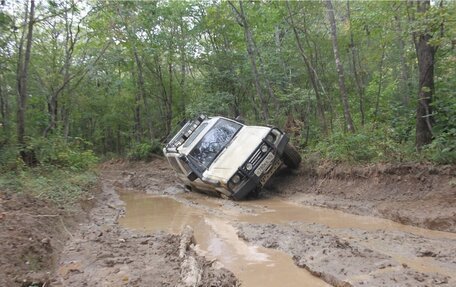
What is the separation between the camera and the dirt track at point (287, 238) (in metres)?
4.54

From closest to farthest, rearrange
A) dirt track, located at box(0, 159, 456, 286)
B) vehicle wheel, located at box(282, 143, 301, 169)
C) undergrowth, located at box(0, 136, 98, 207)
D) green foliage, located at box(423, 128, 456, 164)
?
dirt track, located at box(0, 159, 456, 286)
green foliage, located at box(423, 128, 456, 164)
undergrowth, located at box(0, 136, 98, 207)
vehicle wheel, located at box(282, 143, 301, 169)

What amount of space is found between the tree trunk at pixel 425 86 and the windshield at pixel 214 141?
4.79 m

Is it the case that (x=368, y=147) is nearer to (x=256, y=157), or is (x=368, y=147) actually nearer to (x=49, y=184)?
(x=256, y=157)

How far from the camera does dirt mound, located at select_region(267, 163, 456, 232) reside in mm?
6789

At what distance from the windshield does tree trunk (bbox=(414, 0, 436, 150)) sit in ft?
15.7

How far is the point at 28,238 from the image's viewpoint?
5551 mm

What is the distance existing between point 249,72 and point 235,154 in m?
9.85

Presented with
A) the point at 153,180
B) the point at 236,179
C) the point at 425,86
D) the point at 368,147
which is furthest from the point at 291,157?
the point at 153,180

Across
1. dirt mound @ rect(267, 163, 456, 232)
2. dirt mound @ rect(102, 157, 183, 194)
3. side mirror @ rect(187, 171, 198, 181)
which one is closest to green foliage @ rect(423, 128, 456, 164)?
dirt mound @ rect(267, 163, 456, 232)

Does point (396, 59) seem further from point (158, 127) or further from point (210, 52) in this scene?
point (158, 127)

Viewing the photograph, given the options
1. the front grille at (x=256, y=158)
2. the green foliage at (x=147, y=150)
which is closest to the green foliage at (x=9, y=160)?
the front grille at (x=256, y=158)

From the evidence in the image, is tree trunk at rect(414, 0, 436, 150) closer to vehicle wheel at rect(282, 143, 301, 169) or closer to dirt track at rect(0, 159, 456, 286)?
dirt track at rect(0, 159, 456, 286)

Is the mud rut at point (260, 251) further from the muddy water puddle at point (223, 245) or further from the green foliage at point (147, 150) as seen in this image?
the green foliage at point (147, 150)

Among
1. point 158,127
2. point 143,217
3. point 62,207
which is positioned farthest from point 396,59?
point 158,127
